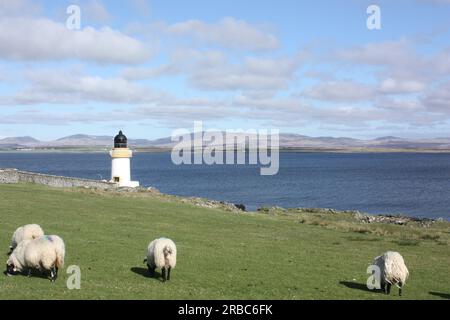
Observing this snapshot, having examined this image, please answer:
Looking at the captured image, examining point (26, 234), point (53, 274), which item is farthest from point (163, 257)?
point (26, 234)

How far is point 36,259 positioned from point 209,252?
854cm

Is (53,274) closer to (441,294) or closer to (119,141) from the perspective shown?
(441,294)

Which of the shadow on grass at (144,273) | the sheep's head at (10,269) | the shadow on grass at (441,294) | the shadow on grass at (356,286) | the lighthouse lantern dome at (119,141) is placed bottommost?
the shadow on grass at (441,294)

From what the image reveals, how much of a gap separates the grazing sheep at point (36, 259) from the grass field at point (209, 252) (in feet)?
1.22

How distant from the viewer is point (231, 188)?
10938 cm

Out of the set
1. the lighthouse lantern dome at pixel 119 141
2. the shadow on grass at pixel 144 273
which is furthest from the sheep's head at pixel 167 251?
the lighthouse lantern dome at pixel 119 141

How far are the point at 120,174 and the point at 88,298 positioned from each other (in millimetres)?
42538

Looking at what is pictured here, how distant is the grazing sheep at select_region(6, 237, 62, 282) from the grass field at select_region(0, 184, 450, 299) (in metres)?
0.37

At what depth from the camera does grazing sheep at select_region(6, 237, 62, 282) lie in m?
16.6

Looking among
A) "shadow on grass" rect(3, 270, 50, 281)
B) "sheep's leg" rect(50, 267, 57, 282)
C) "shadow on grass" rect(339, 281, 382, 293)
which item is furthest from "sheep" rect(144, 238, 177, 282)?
"shadow on grass" rect(339, 281, 382, 293)

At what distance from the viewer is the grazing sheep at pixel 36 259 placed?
16.6 meters

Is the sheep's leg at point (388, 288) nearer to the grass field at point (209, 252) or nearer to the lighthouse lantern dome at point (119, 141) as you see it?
the grass field at point (209, 252)
